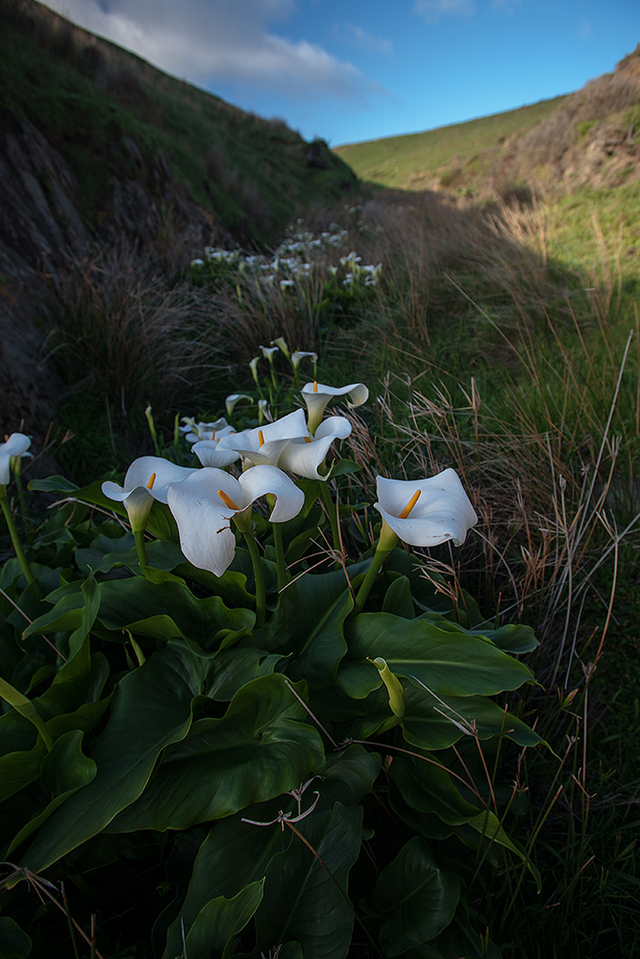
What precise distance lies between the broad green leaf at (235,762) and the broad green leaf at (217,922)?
119mm

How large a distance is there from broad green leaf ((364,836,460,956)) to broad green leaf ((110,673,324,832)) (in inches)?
10.9

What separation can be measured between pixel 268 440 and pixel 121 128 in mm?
7071

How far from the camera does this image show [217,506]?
82 cm

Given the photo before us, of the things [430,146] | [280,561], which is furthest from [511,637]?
[430,146]

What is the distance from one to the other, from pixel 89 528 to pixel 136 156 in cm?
643

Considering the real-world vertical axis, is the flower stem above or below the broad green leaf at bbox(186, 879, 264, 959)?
above

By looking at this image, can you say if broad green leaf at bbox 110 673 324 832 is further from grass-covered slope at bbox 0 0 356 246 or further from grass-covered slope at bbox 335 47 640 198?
grass-covered slope at bbox 335 47 640 198

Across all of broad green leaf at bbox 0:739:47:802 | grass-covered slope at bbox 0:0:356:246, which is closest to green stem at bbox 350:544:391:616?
broad green leaf at bbox 0:739:47:802

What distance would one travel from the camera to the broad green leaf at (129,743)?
809 mm

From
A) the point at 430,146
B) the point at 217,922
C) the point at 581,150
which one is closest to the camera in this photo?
the point at 217,922

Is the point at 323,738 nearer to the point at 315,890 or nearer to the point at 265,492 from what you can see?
the point at 315,890

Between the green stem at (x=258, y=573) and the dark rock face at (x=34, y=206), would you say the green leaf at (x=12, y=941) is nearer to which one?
the green stem at (x=258, y=573)

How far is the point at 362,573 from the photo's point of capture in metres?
1.22

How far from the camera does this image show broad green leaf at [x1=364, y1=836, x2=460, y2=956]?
0.89 m
